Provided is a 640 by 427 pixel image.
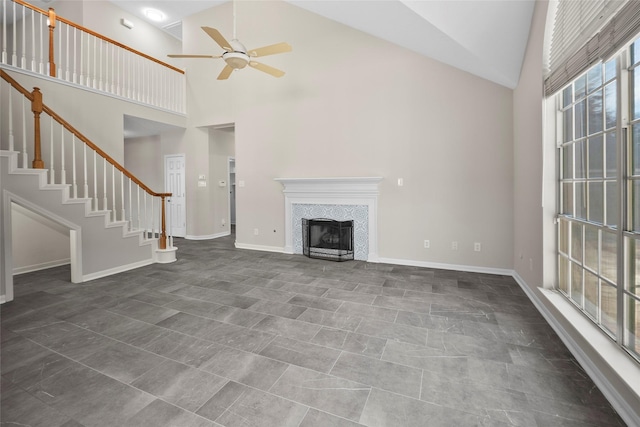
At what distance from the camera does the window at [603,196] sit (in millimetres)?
1585

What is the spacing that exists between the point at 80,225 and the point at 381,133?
4.53 m

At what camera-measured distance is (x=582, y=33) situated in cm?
188

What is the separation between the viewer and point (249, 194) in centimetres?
589

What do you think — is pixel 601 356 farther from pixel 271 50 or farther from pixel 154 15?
pixel 154 15

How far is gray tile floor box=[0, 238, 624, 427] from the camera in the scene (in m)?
1.52

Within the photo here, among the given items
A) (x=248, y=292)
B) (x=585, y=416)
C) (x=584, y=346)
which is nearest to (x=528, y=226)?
(x=584, y=346)

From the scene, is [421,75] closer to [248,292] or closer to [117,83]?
[248,292]

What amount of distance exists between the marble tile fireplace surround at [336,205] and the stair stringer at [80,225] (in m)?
2.45

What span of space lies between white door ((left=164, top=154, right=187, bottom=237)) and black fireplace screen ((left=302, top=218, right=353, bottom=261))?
3662mm

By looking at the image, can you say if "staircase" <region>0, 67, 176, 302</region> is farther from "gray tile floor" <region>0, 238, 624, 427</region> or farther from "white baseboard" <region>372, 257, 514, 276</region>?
"white baseboard" <region>372, 257, 514, 276</region>

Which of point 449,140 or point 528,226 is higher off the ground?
point 449,140

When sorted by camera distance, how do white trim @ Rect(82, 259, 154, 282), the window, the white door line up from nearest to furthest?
the window → white trim @ Rect(82, 259, 154, 282) → the white door

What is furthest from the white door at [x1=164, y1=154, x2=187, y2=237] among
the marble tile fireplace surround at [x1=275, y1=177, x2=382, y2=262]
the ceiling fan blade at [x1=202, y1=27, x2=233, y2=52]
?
the ceiling fan blade at [x1=202, y1=27, x2=233, y2=52]

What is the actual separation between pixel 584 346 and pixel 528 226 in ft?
5.28
